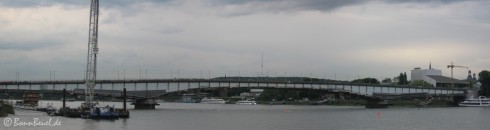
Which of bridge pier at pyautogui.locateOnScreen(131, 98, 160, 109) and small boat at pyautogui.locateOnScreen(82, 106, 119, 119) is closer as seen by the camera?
small boat at pyautogui.locateOnScreen(82, 106, 119, 119)

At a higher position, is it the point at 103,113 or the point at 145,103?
the point at 145,103

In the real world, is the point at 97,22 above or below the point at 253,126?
above

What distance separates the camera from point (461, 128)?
331 ft

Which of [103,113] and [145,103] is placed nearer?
[103,113]

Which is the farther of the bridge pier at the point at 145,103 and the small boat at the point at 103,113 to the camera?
the bridge pier at the point at 145,103

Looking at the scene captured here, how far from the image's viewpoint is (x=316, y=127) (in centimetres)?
10112

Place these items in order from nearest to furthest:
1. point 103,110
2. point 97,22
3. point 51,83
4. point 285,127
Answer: point 285,127 → point 103,110 → point 97,22 → point 51,83

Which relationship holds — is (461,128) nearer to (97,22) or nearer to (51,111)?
(97,22)

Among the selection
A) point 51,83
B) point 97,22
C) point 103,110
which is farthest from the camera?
point 51,83

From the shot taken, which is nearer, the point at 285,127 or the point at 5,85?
the point at 285,127

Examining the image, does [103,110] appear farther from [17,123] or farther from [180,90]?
[180,90]

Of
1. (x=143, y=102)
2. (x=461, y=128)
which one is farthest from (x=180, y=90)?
(x=461, y=128)

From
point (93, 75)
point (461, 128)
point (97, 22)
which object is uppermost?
point (97, 22)

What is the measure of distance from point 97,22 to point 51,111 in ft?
74.1
